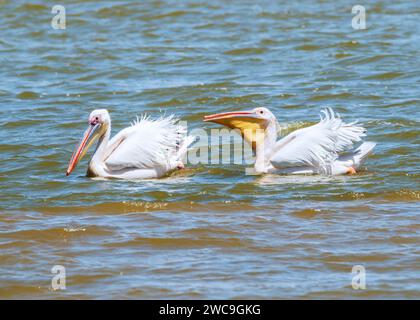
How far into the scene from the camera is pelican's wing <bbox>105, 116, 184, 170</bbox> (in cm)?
827

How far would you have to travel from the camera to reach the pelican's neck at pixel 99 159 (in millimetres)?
8367

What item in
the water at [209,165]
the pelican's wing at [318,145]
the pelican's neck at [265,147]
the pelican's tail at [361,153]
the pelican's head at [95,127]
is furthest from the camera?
the pelican's head at [95,127]

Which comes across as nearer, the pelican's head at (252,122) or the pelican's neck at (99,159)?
the pelican's neck at (99,159)

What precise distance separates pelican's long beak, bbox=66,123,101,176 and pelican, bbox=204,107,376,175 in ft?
3.17

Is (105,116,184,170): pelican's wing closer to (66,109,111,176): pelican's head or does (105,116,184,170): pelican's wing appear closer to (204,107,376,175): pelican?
(66,109,111,176): pelican's head

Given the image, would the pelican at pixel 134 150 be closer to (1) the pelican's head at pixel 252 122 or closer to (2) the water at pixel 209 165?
(2) the water at pixel 209 165

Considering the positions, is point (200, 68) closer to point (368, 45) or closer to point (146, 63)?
point (146, 63)

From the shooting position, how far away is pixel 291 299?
5.47 m

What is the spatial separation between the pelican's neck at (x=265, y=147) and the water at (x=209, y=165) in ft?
0.50

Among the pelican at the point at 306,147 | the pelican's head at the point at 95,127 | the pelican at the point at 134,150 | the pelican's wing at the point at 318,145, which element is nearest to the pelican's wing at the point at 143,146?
the pelican at the point at 134,150

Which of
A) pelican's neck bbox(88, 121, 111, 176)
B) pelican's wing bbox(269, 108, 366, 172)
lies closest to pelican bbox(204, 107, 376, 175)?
pelican's wing bbox(269, 108, 366, 172)

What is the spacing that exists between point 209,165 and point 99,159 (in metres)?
1.02

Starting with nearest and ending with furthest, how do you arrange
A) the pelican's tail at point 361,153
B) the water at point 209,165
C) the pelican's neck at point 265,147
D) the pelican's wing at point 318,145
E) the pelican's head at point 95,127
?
the water at point 209,165
the pelican's wing at point 318,145
the pelican's tail at point 361,153
the pelican's neck at point 265,147
the pelican's head at point 95,127

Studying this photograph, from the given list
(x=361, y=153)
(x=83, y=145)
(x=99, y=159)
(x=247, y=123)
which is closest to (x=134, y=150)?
(x=99, y=159)
